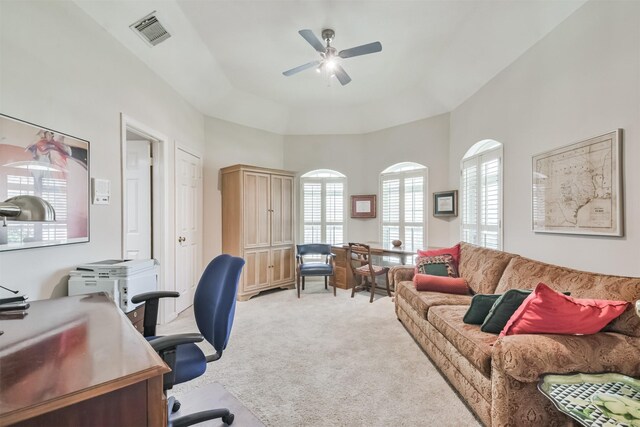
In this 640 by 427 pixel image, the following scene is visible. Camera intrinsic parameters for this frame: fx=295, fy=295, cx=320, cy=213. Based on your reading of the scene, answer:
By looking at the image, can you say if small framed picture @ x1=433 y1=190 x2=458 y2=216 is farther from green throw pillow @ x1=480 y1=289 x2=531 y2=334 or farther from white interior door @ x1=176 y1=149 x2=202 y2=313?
white interior door @ x1=176 y1=149 x2=202 y2=313

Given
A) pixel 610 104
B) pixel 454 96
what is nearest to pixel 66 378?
pixel 610 104

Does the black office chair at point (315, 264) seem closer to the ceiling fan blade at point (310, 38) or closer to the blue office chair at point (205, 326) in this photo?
the blue office chair at point (205, 326)

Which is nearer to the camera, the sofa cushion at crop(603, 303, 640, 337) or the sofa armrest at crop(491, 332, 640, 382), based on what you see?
the sofa armrest at crop(491, 332, 640, 382)

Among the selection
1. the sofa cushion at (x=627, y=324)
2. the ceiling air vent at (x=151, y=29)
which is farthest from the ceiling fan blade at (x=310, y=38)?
the sofa cushion at (x=627, y=324)

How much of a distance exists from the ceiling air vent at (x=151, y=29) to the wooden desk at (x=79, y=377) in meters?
2.62

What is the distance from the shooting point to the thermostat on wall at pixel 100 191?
2.36 m

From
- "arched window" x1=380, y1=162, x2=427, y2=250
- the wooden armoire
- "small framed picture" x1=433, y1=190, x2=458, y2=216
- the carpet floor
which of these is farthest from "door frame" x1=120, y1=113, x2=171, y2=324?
"small framed picture" x1=433, y1=190, x2=458, y2=216

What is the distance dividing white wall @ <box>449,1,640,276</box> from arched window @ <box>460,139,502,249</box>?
0.16 meters

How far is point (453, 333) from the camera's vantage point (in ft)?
6.93

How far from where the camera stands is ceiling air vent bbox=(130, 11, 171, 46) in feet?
8.67

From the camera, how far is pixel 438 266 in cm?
338

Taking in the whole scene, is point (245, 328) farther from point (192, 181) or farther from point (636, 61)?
point (636, 61)

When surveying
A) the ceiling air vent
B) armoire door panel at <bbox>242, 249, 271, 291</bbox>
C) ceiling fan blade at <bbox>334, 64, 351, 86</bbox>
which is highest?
the ceiling air vent

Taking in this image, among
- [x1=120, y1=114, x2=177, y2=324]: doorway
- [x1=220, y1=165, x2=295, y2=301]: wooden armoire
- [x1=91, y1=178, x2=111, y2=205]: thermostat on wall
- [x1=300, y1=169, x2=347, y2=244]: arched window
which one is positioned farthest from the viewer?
[x1=300, y1=169, x2=347, y2=244]: arched window
